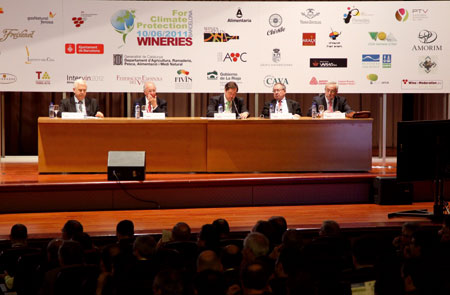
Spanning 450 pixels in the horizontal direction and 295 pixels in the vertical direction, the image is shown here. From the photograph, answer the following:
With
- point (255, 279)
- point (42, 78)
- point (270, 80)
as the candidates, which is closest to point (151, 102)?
point (42, 78)

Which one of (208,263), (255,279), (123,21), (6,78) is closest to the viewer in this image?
(255,279)

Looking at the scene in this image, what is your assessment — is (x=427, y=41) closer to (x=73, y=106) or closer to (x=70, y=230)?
(x=73, y=106)

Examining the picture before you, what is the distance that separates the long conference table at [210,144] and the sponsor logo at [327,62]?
5.91 ft

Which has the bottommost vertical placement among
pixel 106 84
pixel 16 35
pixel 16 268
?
pixel 16 268

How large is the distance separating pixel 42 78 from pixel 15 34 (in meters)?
0.62

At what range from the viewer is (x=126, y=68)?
25.6ft

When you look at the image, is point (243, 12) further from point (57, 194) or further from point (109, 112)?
point (57, 194)

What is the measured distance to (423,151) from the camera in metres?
5.25

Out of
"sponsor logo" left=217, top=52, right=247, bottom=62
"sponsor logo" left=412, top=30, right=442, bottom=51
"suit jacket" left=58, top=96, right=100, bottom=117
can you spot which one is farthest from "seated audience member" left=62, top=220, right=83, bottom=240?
"sponsor logo" left=412, top=30, right=442, bottom=51

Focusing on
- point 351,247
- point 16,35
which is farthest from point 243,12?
point 351,247

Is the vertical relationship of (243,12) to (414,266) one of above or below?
above

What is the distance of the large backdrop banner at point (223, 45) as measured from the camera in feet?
25.3

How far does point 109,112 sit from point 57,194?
3951 mm

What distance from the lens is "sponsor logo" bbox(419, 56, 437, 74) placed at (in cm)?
812
